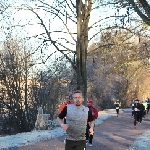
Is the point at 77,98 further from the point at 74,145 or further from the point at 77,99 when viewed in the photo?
the point at 74,145

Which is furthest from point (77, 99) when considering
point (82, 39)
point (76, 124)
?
point (82, 39)

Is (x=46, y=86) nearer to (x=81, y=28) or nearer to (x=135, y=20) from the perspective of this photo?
(x=81, y=28)

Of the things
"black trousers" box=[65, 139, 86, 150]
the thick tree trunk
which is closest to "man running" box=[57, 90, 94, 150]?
"black trousers" box=[65, 139, 86, 150]

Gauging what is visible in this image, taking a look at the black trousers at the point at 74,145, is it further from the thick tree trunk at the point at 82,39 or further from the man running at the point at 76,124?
the thick tree trunk at the point at 82,39

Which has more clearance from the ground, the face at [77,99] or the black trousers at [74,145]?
the face at [77,99]

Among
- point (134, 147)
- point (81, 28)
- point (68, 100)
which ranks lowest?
point (134, 147)

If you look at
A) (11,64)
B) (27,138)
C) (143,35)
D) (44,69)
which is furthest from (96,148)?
(44,69)

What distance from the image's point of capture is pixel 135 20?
11.5 metres

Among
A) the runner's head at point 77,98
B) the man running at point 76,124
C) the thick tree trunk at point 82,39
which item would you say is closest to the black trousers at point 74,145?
the man running at point 76,124

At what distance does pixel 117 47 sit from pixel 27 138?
5.76 m

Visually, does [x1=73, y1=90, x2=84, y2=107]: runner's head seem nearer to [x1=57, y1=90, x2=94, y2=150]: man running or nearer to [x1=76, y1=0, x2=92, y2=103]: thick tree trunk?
[x1=57, y1=90, x2=94, y2=150]: man running

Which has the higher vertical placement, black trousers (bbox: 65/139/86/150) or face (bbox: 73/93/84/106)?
face (bbox: 73/93/84/106)

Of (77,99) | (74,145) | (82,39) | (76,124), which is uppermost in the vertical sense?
(82,39)

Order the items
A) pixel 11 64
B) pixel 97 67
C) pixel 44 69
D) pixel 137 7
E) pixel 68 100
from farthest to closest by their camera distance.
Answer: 1. pixel 97 67
2. pixel 44 69
3. pixel 11 64
4. pixel 68 100
5. pixel 137 7
